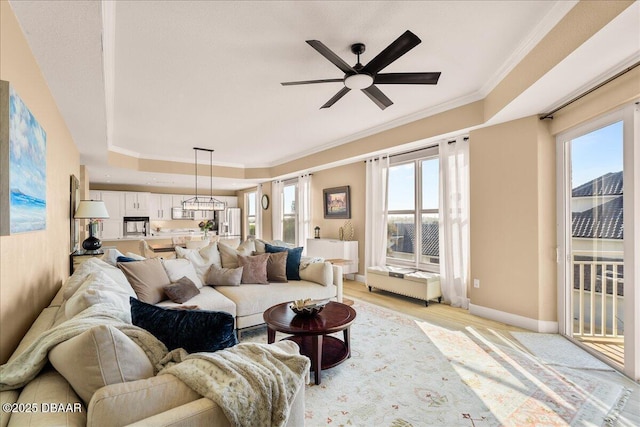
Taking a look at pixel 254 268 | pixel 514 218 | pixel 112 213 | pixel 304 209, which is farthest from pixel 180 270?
pixel 112 213

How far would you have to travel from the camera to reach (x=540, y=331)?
10.7 ft

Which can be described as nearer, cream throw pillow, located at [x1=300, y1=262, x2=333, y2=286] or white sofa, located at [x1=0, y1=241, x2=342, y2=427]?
white sofa, located at [x1=0, y1=241, x2=342, y2=427]

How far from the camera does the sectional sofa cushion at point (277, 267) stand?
3807 mm

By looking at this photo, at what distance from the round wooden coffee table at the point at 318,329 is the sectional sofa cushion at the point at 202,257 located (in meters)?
1.37

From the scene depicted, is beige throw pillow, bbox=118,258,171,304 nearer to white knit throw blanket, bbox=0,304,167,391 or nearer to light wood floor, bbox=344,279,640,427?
white knit throw blanket, bbox=0,304,167,391

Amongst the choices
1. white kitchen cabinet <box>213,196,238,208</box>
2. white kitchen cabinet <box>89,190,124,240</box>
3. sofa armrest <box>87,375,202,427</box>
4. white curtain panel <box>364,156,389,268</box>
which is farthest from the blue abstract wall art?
white kitchen cabinet <box>213,196,238,208</box>

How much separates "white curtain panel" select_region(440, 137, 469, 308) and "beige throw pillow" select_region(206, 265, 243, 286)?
9.43 ft

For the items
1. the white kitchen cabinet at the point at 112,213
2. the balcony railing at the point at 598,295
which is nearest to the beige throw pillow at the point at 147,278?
the balcony railing at the point at 598,295

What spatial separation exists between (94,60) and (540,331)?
4.77 m

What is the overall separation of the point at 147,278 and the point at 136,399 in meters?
2.25

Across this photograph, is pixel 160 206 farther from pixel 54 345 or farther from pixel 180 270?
pixel 54 345

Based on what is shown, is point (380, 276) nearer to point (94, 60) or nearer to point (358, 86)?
point (358, 86)

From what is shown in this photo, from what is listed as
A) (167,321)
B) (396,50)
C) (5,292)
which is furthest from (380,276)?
(5,292)

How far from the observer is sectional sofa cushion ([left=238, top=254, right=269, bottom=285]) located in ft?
12.0
